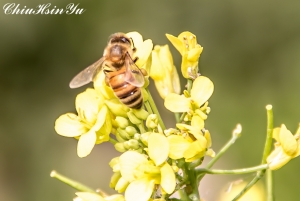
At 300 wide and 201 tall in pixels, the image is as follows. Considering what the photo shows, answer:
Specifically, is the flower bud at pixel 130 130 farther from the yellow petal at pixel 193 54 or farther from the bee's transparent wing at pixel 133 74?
the yellow petal at pixel 193 54

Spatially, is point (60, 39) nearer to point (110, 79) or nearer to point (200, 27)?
point (200, 27)

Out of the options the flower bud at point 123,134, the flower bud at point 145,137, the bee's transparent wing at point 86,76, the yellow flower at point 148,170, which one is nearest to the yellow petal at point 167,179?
the yellow flower at point 148,170

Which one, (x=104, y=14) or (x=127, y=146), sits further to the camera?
(x=104, y=14)

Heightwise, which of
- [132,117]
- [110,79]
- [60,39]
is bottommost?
[132,117]

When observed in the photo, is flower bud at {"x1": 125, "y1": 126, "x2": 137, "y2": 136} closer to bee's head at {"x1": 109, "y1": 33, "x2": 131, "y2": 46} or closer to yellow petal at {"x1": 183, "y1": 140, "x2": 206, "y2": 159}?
yellow petal at {"x1": 183, "y1": 140, "x2": 206, "y2": 159}

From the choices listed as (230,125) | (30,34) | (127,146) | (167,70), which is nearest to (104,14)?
(30,34)

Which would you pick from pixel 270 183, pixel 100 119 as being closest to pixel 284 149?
pixel 270 183
